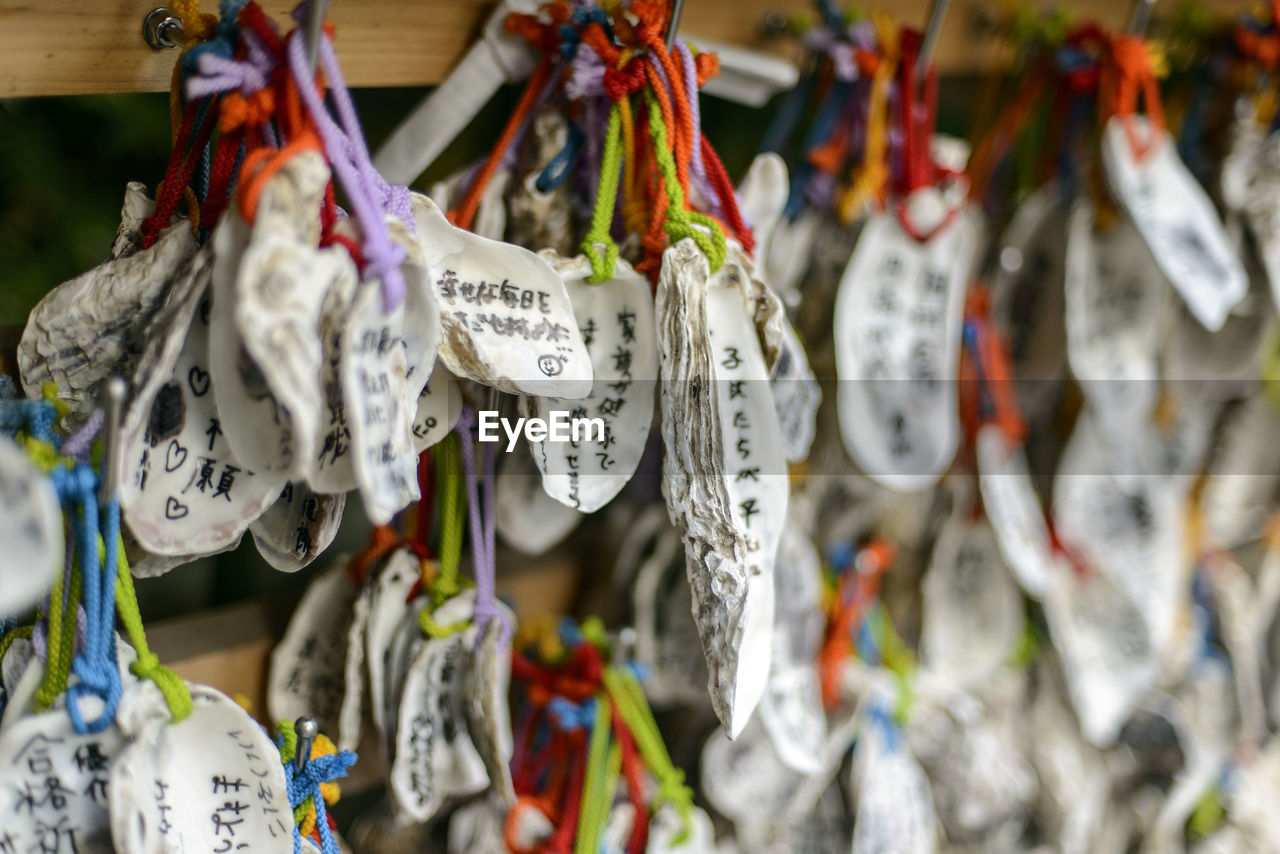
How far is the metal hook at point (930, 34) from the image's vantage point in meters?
0.65

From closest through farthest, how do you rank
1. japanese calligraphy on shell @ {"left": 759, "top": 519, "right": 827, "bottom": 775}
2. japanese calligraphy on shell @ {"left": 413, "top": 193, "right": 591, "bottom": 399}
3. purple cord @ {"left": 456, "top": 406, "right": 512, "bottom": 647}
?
→ japanese calligraphy on shell @ {"left": 413, "top": 193, "right": 591, "bottom": 399} → purple cord @ {"left": 456, "top": 406, "right": 512, "bottom": 647} → japanese calligraphy on shell @ {"left": 759, "top": 519, "right": 827, "bottom": 775}

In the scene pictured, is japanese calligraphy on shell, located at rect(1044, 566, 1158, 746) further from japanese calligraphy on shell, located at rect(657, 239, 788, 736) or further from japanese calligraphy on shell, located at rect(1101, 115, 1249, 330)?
japanese calligraphy on shell, located at rect(657, 239, 788, 736)

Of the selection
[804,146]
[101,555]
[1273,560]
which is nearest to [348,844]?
[101,555]

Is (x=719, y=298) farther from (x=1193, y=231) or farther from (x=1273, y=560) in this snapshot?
(x=1273, y=560)

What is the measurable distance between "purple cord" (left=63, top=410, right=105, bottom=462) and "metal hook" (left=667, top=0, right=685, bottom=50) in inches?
13.4

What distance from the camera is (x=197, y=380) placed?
428mm

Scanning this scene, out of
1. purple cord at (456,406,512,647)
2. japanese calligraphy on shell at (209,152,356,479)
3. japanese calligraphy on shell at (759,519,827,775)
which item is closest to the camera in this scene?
japanese calligraphy on shell at (209,152,356,479)

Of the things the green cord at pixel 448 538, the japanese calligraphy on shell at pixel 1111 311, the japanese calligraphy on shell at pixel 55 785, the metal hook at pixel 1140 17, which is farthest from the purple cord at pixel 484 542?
the metal hook at pixel 1140 17

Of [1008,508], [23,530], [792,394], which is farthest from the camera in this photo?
[1008,508]

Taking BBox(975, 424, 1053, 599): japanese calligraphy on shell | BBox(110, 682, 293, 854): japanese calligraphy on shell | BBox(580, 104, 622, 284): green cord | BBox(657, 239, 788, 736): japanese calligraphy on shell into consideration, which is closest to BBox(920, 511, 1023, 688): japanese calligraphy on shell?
BBox(975, 424, 1053, 599): japanese calligraphy on shell

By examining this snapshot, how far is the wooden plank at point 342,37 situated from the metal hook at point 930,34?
0.08 m


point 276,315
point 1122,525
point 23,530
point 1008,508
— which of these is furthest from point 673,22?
point 1122,525

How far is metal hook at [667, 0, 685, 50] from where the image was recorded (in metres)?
0.50

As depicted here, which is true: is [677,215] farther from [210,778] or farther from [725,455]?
[210,778]
